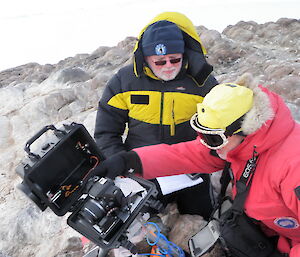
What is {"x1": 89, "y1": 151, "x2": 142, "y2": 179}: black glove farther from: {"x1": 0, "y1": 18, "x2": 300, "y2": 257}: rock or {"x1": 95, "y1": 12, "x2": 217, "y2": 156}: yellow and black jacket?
{"x1": 0, "y1": 18, "x2": 300, "y2": 257}: rock

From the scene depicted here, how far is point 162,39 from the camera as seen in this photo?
110 inches

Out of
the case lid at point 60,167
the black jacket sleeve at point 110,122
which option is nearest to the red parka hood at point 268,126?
the case lid at point 60,167

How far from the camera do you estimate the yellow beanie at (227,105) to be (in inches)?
71.6

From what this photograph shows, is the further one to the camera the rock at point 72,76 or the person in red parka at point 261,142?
the rock at point 72,76

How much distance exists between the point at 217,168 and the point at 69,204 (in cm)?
153

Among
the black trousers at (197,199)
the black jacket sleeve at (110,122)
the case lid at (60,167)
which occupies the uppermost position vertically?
the case lid at (60,167)

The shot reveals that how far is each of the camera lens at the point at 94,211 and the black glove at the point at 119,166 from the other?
42 cm

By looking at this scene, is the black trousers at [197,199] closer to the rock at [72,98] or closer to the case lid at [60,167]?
the rock at [72,98]

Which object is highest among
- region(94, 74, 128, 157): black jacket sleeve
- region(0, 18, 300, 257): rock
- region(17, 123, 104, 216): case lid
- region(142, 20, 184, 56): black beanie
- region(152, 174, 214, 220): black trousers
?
region(142, 20, 184, 56): black beanie

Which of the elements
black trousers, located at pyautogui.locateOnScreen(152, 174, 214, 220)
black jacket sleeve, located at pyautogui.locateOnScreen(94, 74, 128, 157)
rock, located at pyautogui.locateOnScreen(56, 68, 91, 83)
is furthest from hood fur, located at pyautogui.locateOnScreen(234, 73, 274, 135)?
rock, located at pyautogui.locateOnScreen(56, 68, 91, 83)

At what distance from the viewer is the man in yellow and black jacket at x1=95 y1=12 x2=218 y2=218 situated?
2914 mm

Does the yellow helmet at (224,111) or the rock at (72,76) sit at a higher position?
the yellow helmet at (224,111)

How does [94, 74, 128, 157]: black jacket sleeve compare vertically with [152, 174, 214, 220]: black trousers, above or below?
above

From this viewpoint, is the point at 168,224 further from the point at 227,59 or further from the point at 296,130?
the point at 227,59
